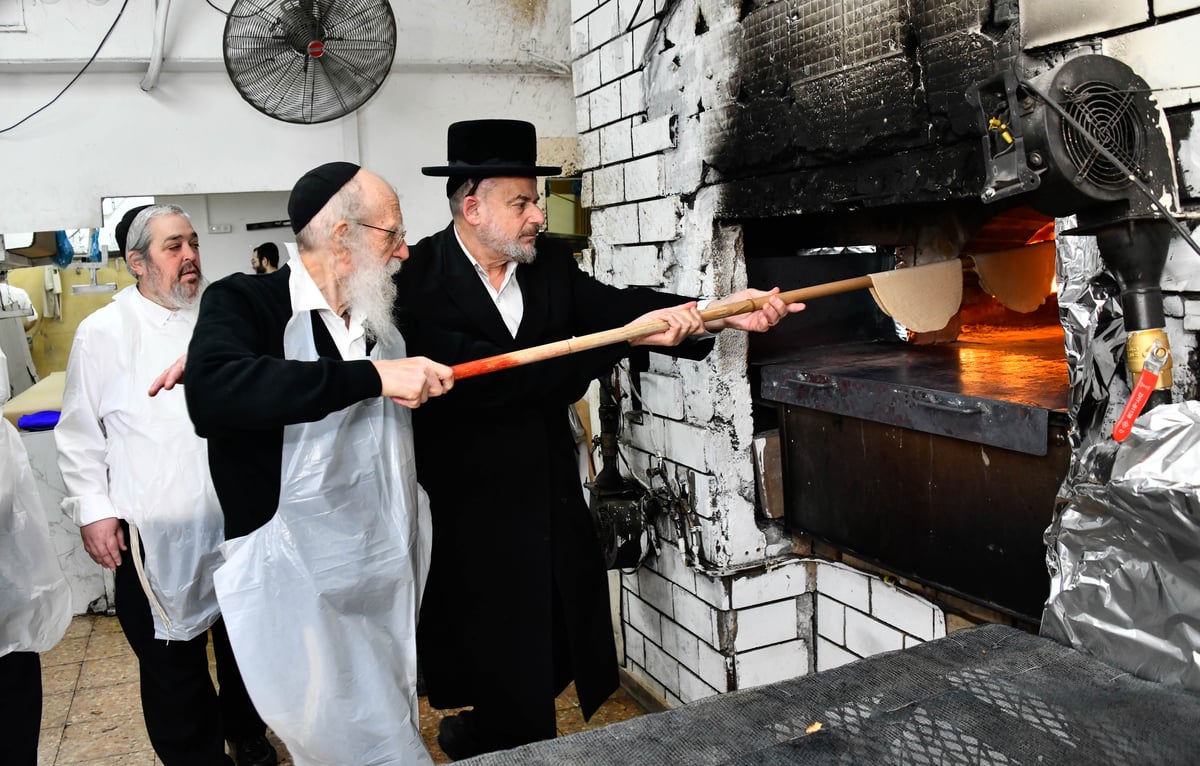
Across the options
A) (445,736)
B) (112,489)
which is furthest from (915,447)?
(112,489)

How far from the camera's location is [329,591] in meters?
2.33

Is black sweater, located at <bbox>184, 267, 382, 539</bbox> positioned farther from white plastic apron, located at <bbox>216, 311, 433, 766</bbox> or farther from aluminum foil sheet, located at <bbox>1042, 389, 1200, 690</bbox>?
aluminum foil sheet, located at <bbox>1042, 389, 1200, 690</bbox>

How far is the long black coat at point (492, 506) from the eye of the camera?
9.14ft

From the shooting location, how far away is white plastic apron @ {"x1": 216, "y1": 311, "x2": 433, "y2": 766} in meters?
2.31

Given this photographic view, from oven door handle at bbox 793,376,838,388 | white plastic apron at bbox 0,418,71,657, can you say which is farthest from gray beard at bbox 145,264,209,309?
oven door handle at bbox 793,376,838,388

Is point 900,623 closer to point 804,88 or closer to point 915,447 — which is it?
point 915,447

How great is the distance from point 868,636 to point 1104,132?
1792 mm

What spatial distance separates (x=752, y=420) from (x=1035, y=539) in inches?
42.4

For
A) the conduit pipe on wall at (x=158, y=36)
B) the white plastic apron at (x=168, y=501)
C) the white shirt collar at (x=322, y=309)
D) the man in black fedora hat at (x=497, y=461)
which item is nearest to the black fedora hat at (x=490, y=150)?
the man in black fedora hat at (x=497, y=461)

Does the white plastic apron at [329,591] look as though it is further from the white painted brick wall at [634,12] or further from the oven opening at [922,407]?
the white painted brick wall at [634,12]

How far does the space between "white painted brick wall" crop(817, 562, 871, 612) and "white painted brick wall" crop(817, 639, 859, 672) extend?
169 mm

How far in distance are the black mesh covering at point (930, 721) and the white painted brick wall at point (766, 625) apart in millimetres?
1429

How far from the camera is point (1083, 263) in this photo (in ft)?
6.12

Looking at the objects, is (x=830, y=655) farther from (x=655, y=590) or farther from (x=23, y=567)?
(x=23, y=567)
